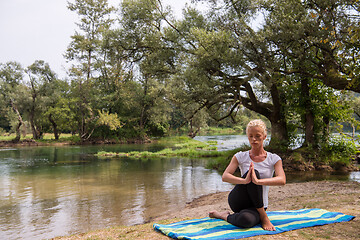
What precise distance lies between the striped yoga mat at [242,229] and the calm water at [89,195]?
10.1 ft

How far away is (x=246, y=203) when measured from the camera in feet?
14.8

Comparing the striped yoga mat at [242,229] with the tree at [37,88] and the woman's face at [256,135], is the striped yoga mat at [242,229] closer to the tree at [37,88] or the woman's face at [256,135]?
the woman's face at [256,135]

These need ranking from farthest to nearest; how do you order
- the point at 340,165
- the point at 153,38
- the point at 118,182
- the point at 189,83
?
the point at 153,38 → the point at 189,83 → the point at 340,165 → the point at 118,182

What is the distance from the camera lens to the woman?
13.9 ft

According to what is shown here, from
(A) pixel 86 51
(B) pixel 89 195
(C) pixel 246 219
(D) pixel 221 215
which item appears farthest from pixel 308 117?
(A) pixel 86 51

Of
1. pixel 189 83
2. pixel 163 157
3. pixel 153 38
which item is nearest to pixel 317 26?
pixel 189 83

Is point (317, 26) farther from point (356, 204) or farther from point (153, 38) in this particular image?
point (153, 38)

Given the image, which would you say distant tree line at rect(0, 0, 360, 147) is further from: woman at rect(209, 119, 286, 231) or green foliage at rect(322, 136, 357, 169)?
woman at rect(209, 119, 286, 231)

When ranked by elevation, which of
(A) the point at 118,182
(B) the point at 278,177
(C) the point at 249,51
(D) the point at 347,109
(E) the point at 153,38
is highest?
(E) the point at 153,38

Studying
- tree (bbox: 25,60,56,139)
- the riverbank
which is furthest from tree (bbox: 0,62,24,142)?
the riverbank

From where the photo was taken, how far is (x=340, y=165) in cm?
1523

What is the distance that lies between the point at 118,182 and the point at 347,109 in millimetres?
12597

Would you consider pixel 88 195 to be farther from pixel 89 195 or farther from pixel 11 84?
pixel 11 84

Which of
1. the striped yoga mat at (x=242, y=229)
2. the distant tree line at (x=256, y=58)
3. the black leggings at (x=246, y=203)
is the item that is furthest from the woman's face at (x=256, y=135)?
the distant tree line at (x=256, y=58)
